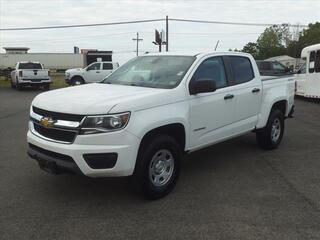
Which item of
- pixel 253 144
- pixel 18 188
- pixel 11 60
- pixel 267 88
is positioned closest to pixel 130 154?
pixel 18 188

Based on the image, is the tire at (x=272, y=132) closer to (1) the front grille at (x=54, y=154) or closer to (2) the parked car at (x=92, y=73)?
(1) the front grille at (x=54, y=154)

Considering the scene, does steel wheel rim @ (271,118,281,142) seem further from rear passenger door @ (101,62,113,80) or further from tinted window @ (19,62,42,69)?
tinted window @ (19,62,42,69)

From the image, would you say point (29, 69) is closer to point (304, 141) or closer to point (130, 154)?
point (304, 141)

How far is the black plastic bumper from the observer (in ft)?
15.5

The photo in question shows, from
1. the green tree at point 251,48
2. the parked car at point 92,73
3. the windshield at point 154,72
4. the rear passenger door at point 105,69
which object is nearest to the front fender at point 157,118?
the windshield at point 154,72

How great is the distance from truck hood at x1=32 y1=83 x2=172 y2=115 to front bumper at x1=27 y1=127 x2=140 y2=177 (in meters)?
0.30

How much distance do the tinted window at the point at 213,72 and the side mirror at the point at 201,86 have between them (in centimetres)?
24

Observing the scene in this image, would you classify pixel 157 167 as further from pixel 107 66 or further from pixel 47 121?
pixel 107 66

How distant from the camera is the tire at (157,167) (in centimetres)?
496

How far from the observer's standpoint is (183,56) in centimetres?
630

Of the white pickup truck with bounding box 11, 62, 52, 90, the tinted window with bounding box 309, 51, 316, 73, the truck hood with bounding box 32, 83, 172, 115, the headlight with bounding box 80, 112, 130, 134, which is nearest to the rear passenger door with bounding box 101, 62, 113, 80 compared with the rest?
the white pickup truck with bounding box 11, 62, 52, 90

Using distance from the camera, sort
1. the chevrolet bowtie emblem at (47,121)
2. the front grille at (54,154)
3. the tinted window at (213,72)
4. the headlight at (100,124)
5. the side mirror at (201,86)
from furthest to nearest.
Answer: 1. the tinted window at (213,72)
2. the side mirror at (201,86)
3. the chevrolet bowtie emblem at (47,121)
4. the front grille at (54,154)
5. the headlight at (100,124)

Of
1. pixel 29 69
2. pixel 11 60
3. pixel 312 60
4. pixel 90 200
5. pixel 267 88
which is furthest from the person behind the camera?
pixel 11 60

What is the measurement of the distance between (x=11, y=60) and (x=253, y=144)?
63907 mm
